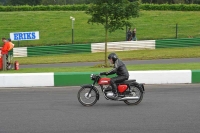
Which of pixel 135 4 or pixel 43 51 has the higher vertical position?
pixel 135 4

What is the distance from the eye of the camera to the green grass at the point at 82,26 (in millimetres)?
36250

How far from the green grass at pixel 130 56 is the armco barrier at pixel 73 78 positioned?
11.4 m

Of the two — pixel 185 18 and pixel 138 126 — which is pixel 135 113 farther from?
pixel 185 18

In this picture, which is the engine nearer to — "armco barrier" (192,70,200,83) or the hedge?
"armco barrier" (192,70,200,83)

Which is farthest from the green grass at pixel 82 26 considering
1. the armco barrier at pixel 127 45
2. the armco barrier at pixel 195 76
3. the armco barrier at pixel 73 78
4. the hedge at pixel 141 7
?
the armco barrier at pixel 195 76

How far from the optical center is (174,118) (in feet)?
30.9

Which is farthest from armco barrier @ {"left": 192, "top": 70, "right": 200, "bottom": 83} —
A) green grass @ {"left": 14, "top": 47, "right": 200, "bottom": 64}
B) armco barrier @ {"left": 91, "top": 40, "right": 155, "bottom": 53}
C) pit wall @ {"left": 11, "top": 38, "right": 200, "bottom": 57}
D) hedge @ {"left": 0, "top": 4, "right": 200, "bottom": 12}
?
hedge @ {"left": 0, "top": 4, "right": 200, "bottom": 12}

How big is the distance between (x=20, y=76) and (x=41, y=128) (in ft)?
23.0

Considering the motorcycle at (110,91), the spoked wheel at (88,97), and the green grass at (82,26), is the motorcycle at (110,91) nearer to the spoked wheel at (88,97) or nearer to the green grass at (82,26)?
the spoked wheel at (88,97)

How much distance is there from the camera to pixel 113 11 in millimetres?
21719

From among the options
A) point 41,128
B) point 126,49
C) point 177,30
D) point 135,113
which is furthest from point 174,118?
point 177,30

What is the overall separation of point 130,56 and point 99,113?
18.1 m

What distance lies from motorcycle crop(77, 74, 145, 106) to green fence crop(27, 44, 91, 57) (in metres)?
19.7

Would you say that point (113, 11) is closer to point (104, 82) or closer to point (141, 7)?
point (104, 82)
